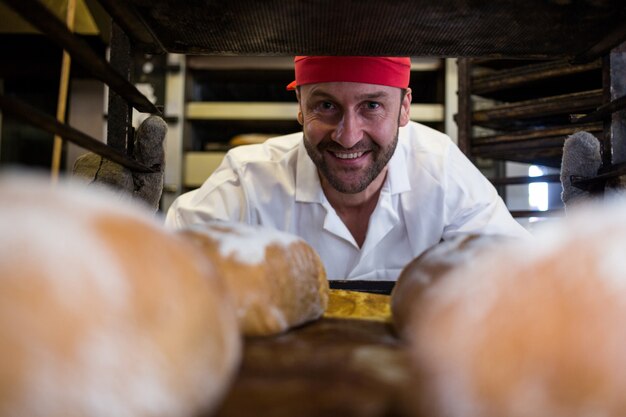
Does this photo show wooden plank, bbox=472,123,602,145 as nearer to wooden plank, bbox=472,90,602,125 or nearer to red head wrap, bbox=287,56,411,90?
wooden plank, bbox=472,90,602,125

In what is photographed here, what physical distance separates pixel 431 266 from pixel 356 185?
4.08ft

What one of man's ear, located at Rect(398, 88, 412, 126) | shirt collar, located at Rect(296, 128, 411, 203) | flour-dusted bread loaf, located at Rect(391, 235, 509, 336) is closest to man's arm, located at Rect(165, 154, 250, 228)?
shirt collar, located at Rect(296, 128, 411, 203)

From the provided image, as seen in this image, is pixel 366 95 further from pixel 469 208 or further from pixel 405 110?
pixel 469 208

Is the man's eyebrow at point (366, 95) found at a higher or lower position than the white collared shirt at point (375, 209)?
higher

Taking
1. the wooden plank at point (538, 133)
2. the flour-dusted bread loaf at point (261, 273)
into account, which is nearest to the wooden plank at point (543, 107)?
the wooden plank at point (538, 133)

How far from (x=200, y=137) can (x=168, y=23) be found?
269cm

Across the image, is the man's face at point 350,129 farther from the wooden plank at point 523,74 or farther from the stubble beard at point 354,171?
the wooden plank at point 523,74

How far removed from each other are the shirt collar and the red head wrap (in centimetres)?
36

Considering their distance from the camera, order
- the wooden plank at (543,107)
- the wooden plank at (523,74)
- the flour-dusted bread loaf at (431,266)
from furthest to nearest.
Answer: the wooden plank at (523,74), the wooden plank at (543,107), the flour-dusted bread loaf at (431,266)

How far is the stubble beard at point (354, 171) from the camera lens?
1.98 meters

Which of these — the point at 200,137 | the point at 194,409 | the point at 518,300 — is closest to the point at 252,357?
the point at 194,409

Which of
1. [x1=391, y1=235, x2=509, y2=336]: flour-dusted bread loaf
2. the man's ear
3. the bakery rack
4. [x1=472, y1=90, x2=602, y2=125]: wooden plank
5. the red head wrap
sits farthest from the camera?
[x1=472, y1=90, x2=602, y2=125]: wooden plank

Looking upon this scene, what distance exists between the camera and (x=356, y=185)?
201cm

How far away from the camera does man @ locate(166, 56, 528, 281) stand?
1.89 meters
